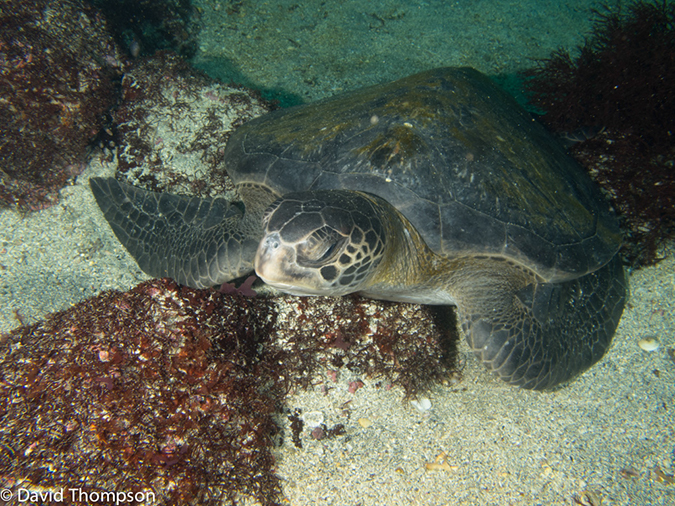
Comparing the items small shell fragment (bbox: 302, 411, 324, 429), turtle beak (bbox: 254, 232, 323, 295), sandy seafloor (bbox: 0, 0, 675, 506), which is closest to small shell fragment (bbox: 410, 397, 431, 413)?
sandy seafloor (bbox: 0, 0, 675, 506)

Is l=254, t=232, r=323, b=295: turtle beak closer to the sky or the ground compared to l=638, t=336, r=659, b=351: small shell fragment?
closer to the sky

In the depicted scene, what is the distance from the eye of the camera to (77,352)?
164cm

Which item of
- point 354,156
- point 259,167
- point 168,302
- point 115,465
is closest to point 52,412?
point 115,465

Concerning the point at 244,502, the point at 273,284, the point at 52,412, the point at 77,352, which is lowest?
the point at 244,502

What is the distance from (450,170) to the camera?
2.35m

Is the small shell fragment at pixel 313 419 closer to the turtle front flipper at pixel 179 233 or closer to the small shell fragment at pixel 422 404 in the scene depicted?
the small shell fragment at pixel 422 404

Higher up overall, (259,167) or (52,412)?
(259,167)

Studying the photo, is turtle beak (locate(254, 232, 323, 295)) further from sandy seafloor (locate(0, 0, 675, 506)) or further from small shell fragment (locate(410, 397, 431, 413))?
small shell fragment (locate(410, 397, 431, 413))

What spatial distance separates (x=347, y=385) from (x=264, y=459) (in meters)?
0.75

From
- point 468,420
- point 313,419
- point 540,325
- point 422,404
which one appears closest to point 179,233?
point 313,419

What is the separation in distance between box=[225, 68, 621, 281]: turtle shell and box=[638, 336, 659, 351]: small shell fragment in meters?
0.87

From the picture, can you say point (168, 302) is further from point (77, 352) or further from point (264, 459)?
point (264, 459)

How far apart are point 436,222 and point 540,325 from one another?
121 cm

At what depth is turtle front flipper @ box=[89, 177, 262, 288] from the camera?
2627 millimetres
